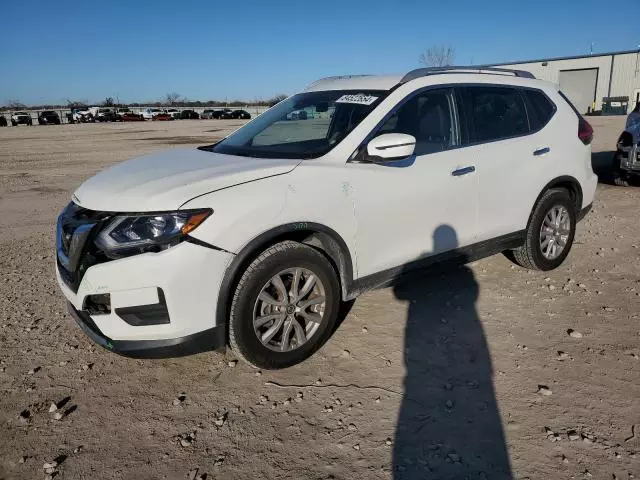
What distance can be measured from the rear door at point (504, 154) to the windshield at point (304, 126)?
96 cm

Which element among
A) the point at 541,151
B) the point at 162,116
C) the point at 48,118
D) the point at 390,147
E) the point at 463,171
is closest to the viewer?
the point at 390,147

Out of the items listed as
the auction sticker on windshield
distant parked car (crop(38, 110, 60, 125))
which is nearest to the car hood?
the auction sticker on windshield

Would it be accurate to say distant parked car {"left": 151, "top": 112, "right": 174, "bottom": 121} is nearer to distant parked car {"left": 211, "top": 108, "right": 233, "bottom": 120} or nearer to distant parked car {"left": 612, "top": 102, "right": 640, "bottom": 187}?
distant parked car {"left": 211, "top": 108, "right": 233, "bottom": 120}

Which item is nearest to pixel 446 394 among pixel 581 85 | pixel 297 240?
pixel 297 240

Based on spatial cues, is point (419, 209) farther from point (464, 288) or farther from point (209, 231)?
point (209, 231)

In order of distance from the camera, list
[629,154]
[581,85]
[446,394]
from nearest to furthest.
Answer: [446,394] < [629,154] < [581,85]

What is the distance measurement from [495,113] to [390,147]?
1.55 meters

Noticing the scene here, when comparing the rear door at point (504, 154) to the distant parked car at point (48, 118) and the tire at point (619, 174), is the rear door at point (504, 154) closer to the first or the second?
the tire at point (619, 174)

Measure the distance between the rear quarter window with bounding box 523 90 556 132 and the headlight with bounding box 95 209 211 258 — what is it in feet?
10.6

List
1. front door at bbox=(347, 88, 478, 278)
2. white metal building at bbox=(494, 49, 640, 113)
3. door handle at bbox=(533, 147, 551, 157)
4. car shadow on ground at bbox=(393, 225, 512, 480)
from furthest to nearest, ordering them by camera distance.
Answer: white metal building at bbox=(494, 49, 640, 113) < door handle at bbox=(533, 147, 551, 157) < front door at bbox=(347, 88, 478, 278) < car shadow on ground at bbox=(393, 225, 512, 480)

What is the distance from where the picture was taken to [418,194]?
3525 millimetres

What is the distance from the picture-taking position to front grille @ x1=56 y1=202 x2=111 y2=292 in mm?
2748

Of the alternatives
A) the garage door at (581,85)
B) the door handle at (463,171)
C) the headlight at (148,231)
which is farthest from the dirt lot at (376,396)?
the garage door at (581,85)

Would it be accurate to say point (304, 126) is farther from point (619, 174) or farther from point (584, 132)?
point (619, 174)
